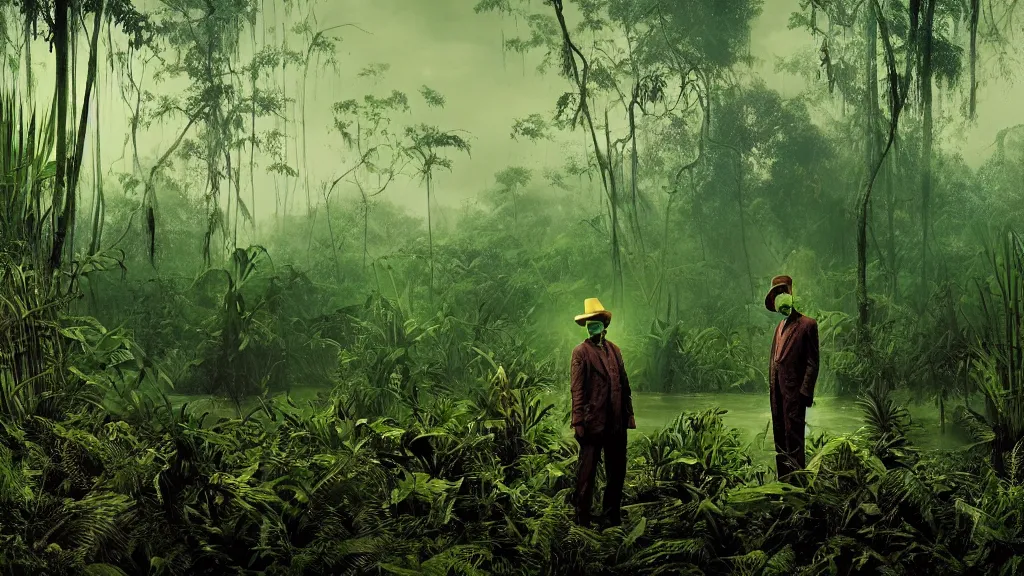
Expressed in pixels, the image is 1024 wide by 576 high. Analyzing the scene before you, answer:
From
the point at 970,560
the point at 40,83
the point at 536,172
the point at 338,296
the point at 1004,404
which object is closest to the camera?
the point at 970,560

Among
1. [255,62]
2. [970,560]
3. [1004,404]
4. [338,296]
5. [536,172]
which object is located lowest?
[970,560]

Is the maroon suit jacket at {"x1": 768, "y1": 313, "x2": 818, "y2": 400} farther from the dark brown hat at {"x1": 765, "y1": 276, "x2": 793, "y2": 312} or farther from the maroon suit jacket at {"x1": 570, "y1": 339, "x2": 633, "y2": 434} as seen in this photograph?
the maroon suit jacket at {"x1": 570, "y1": 339, "x2": 633, "y2": 434}

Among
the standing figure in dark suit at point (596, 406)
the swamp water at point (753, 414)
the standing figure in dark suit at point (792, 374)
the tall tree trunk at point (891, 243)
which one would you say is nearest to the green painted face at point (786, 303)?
the standing figure in dark suit at point (792, 374)

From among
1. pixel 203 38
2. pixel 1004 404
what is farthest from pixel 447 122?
pixel 1004 404

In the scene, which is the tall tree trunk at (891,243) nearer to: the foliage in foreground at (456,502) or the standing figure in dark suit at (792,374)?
the foliage in foreground at (456,502)

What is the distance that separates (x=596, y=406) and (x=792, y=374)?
1.08 m

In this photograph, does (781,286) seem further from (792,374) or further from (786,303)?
(792,374)

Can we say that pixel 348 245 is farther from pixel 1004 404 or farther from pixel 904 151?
pixel 1004 404

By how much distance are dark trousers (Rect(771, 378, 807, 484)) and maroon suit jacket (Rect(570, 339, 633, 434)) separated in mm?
936

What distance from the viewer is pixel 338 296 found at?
992cm

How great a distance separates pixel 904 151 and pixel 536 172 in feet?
15.8

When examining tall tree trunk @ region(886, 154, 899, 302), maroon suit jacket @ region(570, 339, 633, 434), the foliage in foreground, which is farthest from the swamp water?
tall tree trunk @ region(886, 154, 899, 302)

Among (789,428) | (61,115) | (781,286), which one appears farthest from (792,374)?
(61,115)

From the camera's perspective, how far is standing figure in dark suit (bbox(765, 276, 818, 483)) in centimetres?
426
